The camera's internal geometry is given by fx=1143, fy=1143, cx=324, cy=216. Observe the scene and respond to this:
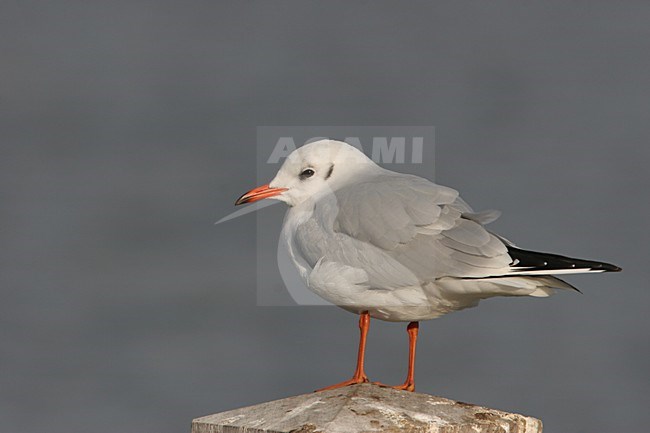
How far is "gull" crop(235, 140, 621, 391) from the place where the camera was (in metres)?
5.03

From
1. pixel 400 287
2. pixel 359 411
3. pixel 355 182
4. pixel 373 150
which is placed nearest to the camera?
pixel 359 411

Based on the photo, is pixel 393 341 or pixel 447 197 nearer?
pixel 447 197

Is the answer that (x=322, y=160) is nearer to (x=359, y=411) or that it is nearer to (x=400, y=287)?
(x=400, y=287)

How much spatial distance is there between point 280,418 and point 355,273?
141 centimetres

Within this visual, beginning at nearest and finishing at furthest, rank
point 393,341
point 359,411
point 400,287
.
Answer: point 359,411, point 400,287, point 393,341

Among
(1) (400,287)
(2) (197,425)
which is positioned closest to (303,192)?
(1) (400,287)

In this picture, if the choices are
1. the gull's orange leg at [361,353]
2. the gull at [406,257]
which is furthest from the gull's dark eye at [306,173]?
the gull's orange leg at [361,353]

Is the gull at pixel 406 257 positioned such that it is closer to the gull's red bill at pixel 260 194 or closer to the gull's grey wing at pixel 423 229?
the gull's grey wing at pixel 423 229

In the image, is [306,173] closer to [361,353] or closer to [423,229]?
[423,229]

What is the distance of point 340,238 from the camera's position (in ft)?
17.5

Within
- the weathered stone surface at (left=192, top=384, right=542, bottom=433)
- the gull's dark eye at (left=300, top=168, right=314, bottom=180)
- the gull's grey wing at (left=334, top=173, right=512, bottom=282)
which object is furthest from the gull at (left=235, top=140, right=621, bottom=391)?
the weathered stone surface at (left=192, top=384, right=542, bottom=433)

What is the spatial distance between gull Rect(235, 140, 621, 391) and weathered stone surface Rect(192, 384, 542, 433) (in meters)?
0.93

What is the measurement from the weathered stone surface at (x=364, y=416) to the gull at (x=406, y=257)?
93 cm

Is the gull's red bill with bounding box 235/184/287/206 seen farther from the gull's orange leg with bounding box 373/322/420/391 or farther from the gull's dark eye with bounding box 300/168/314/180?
the gull's orange leg with bounding box 373/322/420/391
